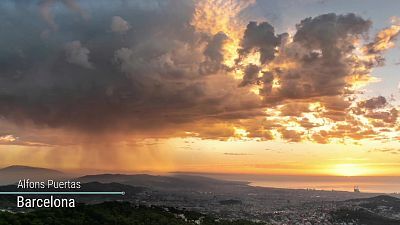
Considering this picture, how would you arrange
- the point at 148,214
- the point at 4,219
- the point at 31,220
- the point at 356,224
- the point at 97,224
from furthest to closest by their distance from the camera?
1. the point at 356,224
2. the point at 148,214
3. the point at 97,224
4. the point at 31,220
5. the point at 4,219

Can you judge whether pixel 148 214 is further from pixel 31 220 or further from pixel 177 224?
pixel 31 220

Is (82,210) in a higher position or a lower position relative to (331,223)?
higher

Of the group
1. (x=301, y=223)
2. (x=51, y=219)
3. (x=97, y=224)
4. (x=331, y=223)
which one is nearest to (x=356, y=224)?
(x=331, y=223)

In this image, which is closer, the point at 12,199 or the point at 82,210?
the point at 82,210

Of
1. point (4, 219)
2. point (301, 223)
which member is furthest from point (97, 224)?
point (301, 223)

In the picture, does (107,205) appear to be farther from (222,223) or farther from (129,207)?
(222,223)

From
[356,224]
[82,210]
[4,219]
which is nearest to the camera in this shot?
[4,219]

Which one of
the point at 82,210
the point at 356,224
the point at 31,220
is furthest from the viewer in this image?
the point at 356,224

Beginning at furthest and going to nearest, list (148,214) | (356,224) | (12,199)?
1. (356,224)
2. (12,199)
3. (148,214)

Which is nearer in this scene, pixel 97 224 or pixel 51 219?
pixel 51 219
